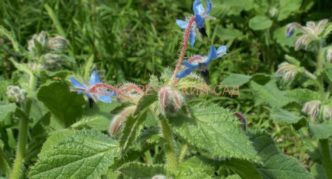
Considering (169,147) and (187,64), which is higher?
(187,64)

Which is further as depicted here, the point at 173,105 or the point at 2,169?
the point at 2,169

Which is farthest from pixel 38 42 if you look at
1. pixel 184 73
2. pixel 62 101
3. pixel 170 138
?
pixel 184 73

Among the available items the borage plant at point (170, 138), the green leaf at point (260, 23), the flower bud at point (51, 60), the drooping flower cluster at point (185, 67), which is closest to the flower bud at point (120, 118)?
the borage plant at point (170, 138)

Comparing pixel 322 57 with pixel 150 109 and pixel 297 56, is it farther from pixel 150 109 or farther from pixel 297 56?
pixel 150 109

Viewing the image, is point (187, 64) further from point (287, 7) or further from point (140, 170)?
point (287, 7)

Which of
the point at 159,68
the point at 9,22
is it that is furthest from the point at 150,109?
the point at 9,22
